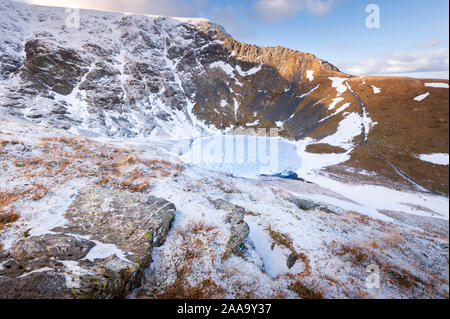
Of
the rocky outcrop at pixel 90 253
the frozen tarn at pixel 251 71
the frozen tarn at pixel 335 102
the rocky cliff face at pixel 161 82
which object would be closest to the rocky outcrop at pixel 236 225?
the rocky outcrop at pixel 90 253

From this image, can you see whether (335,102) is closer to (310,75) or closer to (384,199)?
(310,75)

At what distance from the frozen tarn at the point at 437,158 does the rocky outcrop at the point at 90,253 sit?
7.95m

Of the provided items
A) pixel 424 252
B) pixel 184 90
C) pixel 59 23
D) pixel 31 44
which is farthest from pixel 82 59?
pixel 424 252

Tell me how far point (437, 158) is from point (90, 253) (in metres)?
9.46

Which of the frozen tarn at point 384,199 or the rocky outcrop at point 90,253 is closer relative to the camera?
the rocky outcrop at point 90,253

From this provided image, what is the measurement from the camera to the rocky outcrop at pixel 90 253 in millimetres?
2854

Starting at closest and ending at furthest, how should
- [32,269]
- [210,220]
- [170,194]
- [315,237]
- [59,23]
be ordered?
1. [32,269]
2. [210,220]
3. [315,237]
4. [170,194]
5. [59,23]

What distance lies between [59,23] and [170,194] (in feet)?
463

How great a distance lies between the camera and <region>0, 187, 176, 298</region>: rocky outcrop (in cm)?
285

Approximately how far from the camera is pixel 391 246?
6980 mm

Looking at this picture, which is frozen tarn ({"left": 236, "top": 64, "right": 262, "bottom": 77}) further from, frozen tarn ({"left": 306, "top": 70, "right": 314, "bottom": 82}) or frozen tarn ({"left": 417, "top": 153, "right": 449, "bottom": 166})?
frozen tarn ({"left": 417, "top": 153, "right": 449, "bottom": 166})

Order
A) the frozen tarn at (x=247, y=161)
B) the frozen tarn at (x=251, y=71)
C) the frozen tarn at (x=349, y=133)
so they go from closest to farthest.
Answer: the frozen tarn at (x=349, y=133) < the frozen tarn at (x=247, y=161) < the frozen tarn at (x=251, y=71)

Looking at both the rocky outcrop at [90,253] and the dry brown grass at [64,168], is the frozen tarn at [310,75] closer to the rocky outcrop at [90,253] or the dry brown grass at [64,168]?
the dry brown grass at [64,168]

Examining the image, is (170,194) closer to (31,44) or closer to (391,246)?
(391,246)
